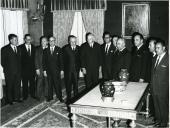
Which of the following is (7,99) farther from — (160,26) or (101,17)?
(160,26)

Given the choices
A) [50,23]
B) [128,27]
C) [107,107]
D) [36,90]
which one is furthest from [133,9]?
[107,107]

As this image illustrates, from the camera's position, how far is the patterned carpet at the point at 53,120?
5.25 metres

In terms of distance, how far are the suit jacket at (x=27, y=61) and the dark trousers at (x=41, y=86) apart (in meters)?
0.29

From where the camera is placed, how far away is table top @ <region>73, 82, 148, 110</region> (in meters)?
3.88

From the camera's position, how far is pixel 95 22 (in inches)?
349

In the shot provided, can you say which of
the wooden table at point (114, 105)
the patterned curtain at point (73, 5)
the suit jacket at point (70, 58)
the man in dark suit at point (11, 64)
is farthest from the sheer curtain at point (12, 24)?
the wooden table at point (114, 105)

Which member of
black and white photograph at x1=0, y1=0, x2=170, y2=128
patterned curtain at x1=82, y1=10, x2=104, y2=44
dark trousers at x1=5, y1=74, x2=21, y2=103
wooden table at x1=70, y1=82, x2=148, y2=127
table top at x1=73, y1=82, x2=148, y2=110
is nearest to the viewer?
wooden table at x1=70, y1=82, x2=148, y2=127

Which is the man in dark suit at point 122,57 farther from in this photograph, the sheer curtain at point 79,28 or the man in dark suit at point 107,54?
the sheer curtain at point 79,28

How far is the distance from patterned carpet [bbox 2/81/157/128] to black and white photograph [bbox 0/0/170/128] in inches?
0.8

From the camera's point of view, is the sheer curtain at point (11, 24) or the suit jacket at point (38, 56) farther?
the sheer curtain at point (11, 24)

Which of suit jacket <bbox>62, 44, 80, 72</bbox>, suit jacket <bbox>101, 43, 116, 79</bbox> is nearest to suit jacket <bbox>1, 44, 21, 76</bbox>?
suit jacket <bbox>62, 44, 80, 72</bbox>

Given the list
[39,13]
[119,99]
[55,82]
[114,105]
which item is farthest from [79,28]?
[114,105]

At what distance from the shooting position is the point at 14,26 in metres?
8.16

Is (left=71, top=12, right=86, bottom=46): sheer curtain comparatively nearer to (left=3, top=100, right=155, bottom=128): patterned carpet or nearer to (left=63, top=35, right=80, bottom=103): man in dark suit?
(left=63, top=35, right=80, bottom=103): man in dark suit
